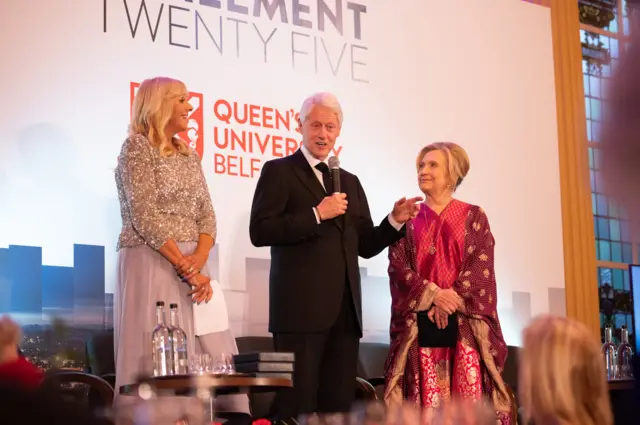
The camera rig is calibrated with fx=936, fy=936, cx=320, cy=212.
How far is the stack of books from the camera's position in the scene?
312cm

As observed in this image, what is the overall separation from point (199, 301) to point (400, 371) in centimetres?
105

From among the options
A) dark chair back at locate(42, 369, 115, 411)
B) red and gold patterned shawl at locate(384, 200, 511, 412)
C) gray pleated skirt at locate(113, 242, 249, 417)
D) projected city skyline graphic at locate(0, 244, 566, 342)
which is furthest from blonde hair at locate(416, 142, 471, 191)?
dark chair back at locate(42, 369, 115, 411)

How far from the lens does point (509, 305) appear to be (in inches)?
229

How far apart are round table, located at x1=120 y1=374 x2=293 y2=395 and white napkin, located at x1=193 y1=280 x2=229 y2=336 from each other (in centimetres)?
40

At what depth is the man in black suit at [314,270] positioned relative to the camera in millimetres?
3596

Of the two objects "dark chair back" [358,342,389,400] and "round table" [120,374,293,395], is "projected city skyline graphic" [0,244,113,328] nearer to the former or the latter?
"round table" [120,374,293,395]

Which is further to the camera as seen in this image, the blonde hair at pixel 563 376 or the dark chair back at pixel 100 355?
the dark chair back at pixel 100 355

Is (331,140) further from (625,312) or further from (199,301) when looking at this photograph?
(625,312)

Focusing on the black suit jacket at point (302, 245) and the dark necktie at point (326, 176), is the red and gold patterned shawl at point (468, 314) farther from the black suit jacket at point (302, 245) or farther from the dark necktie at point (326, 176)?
the dark necktie at point (326, 176)

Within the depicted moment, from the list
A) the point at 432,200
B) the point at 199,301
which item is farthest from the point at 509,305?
the point at 199,301

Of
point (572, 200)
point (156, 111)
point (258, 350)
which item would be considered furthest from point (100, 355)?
point (572, 200)

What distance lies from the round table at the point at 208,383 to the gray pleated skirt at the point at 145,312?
327 millimetres

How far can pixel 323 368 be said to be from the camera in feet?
12.0

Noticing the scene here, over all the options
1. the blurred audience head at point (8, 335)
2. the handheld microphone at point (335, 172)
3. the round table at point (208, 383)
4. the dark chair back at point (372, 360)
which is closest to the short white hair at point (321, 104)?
the handheld microphone at point (335, 172)
